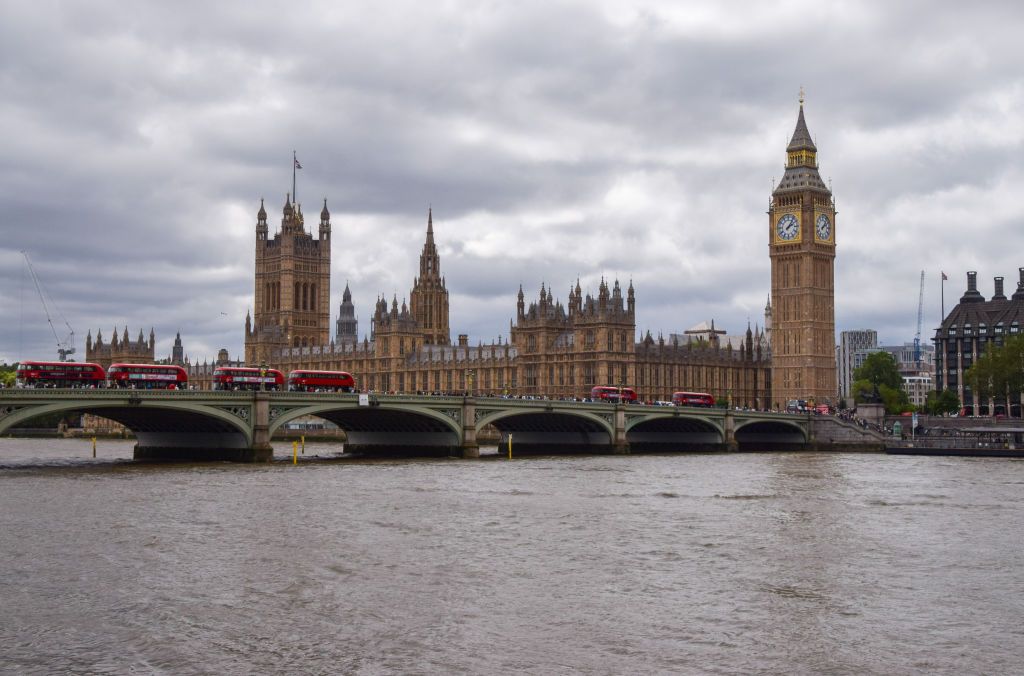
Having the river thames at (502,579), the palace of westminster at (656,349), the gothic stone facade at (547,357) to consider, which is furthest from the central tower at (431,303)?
the river thames at (502,579)

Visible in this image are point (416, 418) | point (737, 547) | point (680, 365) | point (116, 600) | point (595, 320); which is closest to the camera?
point (116, 600)

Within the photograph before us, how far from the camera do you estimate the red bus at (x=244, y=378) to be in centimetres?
8256

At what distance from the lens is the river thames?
24.4 m

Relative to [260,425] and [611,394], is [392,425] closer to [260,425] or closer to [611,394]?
[260,425]

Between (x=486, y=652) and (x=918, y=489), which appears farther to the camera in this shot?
(x=918, y=489)

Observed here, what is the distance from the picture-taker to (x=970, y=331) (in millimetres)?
167750

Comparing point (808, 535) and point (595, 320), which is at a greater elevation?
point (595, 320)

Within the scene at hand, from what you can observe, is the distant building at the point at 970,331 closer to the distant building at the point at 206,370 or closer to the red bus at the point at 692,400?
the red bus at the point at 692,400

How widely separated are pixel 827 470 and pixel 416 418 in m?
27.1

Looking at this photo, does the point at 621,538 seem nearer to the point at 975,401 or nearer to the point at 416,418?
the point at 416,418

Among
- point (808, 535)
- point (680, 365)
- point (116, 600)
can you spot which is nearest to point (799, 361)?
point (680, 365)

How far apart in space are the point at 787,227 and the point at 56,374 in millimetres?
95800

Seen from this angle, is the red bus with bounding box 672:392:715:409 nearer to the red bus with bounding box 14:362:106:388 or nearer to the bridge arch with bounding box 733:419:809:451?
the bridge arch with bounding box 733:419:809:451

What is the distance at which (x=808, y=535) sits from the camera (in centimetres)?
4134
